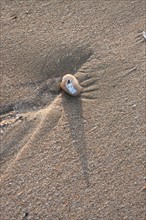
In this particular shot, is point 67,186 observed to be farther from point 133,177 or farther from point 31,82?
point 31,82

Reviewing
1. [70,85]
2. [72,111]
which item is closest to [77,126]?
[72,111]

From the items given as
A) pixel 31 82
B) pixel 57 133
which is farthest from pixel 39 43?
pixel 57 133

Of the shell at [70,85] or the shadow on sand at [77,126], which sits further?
the shell at [70,85]

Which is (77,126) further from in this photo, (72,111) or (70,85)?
(70,85)

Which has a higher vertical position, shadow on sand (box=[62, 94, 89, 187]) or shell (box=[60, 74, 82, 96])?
shell (box=[60, 74, 82, 96])

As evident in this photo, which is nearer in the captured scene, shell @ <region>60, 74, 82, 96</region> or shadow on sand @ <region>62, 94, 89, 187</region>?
shadow on sand @ <region>62, 94, 89, 187</region>

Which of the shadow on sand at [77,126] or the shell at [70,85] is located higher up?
the shell at [70,85]
